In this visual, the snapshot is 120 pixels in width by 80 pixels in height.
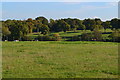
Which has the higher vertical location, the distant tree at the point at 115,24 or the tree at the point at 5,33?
the distant tree at the point at 115,24

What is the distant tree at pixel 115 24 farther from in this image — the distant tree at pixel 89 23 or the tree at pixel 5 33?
the tree at pixel 5 33

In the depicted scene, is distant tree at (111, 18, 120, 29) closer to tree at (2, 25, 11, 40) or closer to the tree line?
the tree line

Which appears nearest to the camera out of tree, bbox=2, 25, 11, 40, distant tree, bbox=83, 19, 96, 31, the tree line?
tree, bbox=2, 25, 11, 40

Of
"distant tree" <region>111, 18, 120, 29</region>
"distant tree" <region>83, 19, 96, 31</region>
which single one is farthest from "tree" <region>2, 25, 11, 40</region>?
"distant tree" <region>111, 18, 120, 29</region>

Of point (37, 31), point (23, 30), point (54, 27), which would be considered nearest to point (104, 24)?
point (54, 27)

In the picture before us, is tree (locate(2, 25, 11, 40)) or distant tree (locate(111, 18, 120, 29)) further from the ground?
distant tree (locate(111, 18, 120, 29))

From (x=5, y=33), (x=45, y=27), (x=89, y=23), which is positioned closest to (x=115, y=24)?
(x=89, y=23)

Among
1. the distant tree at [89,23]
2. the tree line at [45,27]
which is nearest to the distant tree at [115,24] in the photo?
the tree line at [45,27]

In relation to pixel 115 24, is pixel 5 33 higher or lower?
lower

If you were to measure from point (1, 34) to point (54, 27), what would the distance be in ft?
88.4

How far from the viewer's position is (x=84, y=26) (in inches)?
2982

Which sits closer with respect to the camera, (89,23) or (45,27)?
(45,27)

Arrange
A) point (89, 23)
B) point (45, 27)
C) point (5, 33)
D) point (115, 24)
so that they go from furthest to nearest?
point (89, 23), point (115, 24), point (45, 27), point (5, 33)

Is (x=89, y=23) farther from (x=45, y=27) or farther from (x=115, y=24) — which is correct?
(x=45, y=27)
